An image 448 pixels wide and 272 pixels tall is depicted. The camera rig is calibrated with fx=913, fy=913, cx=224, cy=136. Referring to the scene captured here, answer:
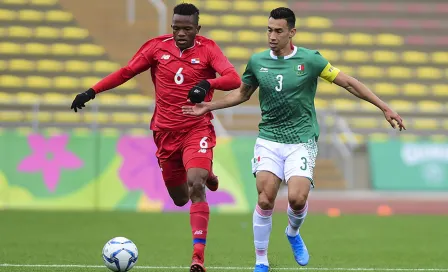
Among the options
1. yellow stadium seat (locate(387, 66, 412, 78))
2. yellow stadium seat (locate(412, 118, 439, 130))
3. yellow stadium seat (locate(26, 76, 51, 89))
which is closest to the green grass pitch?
yellow stadium seat (locate(412, 118, 439, 130))

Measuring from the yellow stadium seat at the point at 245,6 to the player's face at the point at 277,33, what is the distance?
1988 centimetres

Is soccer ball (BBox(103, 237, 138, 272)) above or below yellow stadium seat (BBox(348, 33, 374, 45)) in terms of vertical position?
above

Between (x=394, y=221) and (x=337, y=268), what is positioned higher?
(x=337, y=268)

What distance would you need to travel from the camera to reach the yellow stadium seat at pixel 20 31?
999 inches

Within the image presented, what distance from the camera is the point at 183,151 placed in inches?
320

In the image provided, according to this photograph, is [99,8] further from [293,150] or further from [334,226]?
[293,150]

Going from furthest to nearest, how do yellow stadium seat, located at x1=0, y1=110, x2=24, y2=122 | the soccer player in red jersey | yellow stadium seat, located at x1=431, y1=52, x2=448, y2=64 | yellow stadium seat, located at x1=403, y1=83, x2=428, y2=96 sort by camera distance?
yellow stadium seat, located at x1=431, y1=52, x2=448, y2=64 < yellow stadium seat, located at x1=403, y1=83, x2=428, y2=96 < yellow stadium seat, located at x1=0, y1=110, x2=24, y2=122 < the soccer player in red jersey

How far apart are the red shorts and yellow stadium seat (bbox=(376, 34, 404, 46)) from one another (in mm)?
19443

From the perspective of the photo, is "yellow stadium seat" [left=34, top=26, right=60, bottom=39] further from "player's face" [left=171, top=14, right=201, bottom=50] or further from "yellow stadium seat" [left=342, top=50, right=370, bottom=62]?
"player's face" [left=171, top=14, right=201, bottom=50]

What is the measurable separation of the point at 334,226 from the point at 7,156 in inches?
238

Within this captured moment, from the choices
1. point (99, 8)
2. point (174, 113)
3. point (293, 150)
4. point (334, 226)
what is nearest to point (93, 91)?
point (174, 113)

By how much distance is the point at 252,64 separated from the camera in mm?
7719

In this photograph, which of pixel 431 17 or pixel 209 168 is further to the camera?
pixel 431 17

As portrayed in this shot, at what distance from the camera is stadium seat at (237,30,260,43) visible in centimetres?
2645
